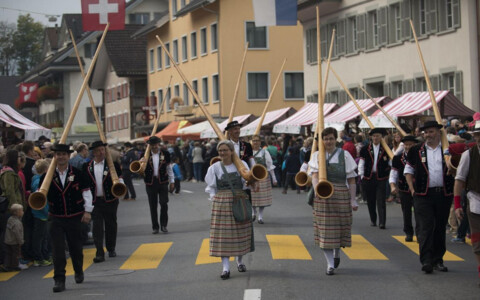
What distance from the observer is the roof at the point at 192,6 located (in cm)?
5594

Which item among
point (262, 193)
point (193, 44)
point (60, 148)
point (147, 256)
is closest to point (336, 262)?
point (60, 148)

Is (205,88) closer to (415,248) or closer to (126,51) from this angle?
(126,51)

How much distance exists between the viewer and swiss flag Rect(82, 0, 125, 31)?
75.5 ft

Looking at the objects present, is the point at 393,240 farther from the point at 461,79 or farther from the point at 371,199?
the point at 461,79

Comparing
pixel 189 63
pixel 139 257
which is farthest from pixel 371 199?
pixel 189 63

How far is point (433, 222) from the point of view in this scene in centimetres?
1209

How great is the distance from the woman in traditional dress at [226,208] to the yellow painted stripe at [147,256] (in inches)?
69.5

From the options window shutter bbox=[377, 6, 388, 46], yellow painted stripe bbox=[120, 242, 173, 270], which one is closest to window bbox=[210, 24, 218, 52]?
window shutter bbox=[377, 6, 388, 46]

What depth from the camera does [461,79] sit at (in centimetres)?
3203

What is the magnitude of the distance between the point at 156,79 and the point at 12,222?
2178 inches

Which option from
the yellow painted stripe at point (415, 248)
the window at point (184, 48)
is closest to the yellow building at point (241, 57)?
the window at point (184, 48)

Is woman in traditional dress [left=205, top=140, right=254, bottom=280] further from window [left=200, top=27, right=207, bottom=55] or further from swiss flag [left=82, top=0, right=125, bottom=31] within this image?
window [left=200, top=27, right=207, bottom=55]

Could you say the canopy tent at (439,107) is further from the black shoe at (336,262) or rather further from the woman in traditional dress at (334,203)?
the black shoe at (336,262)

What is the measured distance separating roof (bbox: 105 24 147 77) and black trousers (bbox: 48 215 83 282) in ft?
200
